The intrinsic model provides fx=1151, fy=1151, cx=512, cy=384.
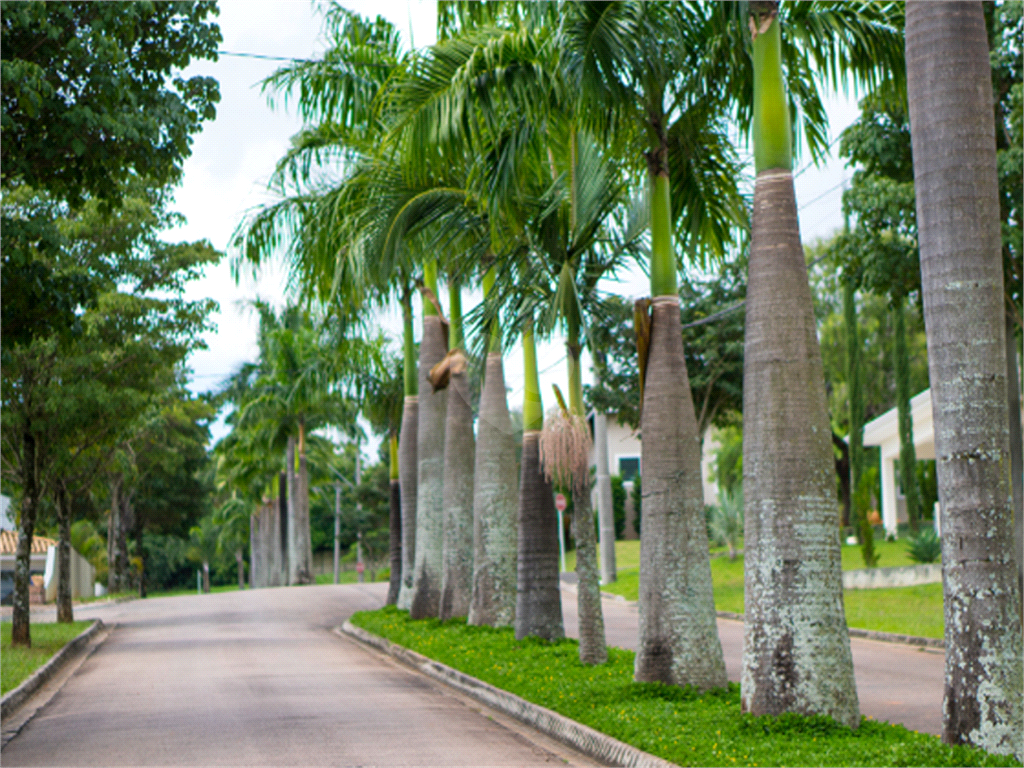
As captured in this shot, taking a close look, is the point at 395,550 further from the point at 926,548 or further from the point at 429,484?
the point at 926,548

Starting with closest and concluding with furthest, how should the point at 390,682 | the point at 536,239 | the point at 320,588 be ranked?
1. the point at 536,239
2. the point at 390,682
3. the point at 320,588

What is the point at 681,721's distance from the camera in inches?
366

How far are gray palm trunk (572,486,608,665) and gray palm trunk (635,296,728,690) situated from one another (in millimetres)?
A: 2414

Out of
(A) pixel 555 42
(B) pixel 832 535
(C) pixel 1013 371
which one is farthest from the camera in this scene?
(C) pixel 1013 371

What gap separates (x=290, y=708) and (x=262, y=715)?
0.58m

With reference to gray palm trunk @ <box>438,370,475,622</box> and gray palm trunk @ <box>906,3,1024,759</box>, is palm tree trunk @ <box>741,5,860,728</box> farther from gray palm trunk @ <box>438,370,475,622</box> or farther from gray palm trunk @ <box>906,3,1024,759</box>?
gray palm trunk @ <box>438,370,475,622</box>

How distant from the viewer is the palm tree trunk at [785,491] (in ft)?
28.3

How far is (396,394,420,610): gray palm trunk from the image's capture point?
2366 cm

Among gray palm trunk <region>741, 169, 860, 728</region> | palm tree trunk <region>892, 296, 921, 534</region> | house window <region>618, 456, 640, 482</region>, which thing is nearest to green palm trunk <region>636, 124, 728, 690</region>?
gray palm trunk <region>741, 169, 860, 728</region>

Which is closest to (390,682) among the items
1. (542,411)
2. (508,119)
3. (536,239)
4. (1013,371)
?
(542,411)

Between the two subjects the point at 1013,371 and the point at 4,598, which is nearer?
the point at 1013,371

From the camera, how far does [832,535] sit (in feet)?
29.0

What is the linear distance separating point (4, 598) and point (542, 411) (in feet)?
116

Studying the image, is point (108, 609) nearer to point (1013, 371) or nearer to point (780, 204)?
point (1013, 371)
